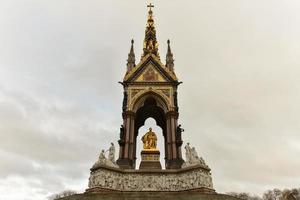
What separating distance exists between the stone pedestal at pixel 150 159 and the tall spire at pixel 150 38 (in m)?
8.59

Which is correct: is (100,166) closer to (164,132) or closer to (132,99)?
(132,99)

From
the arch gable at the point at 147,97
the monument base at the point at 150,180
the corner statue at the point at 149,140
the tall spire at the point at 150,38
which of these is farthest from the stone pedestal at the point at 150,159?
the tall spire at the point at 150,38

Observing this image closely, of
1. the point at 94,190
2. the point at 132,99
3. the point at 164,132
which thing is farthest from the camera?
the point at 164,132

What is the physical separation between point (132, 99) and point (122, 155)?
4450mm

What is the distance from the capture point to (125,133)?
20.9 meters

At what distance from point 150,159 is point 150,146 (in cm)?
116

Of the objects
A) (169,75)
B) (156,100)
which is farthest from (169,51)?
(156,100)

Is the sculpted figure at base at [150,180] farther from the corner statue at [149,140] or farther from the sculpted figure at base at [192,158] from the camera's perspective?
the corner statue at [149,140]

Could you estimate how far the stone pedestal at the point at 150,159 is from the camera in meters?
20.5

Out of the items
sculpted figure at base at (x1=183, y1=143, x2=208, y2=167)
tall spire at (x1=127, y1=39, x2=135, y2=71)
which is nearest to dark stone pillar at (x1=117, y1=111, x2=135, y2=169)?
sculpted figure at base at (x1=183, y1=143, x2=208, y2=167)

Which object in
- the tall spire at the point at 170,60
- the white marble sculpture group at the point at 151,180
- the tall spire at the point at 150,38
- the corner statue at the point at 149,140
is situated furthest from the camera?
the tall spire at the point at 150,38

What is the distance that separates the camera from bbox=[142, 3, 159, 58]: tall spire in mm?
25453

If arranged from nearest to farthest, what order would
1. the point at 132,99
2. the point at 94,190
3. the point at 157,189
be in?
the point at 94,190, the point at 157,189, the point at 132,99

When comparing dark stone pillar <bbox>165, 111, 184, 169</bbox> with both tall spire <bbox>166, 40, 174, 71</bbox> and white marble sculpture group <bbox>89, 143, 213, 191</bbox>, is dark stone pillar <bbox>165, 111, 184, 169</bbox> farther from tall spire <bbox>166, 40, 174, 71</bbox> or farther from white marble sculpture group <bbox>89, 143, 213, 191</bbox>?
tall spire <bbox>166, 40, 174, 71</bbox>
